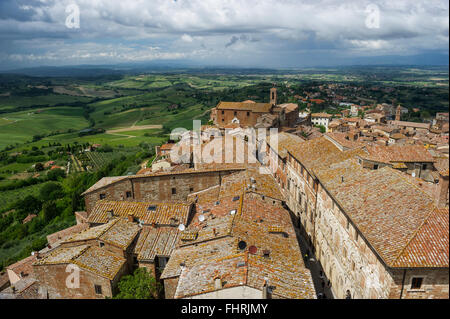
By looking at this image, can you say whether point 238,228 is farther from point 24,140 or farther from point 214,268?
point 24,140

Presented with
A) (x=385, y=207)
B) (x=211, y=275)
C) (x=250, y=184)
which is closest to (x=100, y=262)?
(x=211, y=275)

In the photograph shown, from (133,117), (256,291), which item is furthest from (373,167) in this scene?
(133,117)

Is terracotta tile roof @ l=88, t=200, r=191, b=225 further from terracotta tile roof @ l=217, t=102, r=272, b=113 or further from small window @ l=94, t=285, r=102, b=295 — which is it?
terracotta tile roof @ l=217, t=102, r=272, b=113

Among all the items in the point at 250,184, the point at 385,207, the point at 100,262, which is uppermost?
the point at 385,207

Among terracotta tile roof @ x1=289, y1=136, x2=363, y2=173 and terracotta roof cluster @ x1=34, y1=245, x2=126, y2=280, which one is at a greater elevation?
terracotta tile roof @ x1=289, y1=136, x2=363, y2=173

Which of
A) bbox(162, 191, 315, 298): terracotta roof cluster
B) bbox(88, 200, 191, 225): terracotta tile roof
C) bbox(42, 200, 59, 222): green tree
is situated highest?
bbox(162, 191, 315, 298): terracotta roof cluster

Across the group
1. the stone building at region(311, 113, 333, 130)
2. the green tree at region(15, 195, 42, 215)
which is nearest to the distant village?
the green tree at region(15, 195, 42, 215)

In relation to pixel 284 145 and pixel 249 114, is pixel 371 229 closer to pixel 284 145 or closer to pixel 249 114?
pixel 284 145
